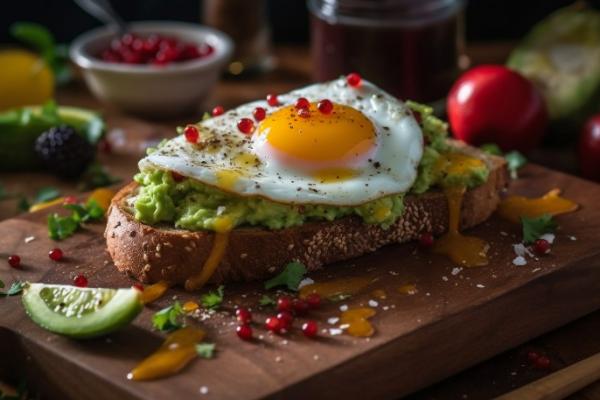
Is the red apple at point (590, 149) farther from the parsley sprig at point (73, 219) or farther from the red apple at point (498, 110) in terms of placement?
the parsley sprig at point (73, 219)

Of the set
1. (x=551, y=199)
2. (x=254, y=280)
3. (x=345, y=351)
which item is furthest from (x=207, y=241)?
(x=551, y=199)

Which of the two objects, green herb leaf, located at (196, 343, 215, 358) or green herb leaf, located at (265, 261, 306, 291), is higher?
green herb leaf, located at (196, 343, 215, 358)

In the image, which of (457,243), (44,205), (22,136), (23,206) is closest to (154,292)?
(44,205)

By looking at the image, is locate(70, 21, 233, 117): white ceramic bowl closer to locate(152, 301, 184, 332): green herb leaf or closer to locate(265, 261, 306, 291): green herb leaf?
locate(265, 261, 306, 291): green herb leaf

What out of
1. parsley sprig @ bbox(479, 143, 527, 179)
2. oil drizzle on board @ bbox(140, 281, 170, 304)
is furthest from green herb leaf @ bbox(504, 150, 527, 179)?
oil drizzle on board @ bbox(140, 281, 170, 304)

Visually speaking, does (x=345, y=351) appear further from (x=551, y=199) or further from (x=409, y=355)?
(x=551, y=199)
